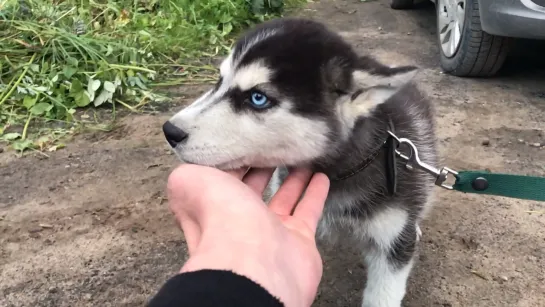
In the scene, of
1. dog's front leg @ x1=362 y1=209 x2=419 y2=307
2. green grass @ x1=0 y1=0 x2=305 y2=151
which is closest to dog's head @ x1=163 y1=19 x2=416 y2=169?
dog's front leg @ x1=362 y1=209 x2=419 y2=307

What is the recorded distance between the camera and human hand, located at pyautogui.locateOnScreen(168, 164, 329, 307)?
1555 millimetres

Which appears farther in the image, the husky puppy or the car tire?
the car tire

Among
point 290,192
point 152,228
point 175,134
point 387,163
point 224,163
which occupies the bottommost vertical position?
point 152,228

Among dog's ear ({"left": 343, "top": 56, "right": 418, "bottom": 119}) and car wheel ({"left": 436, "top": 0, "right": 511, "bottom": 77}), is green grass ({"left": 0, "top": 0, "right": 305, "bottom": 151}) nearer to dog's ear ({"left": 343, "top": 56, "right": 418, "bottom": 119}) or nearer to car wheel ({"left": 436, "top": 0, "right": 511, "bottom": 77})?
car wheel ({"left": 436, "top": 0, "right": 511, "bottom": 77})

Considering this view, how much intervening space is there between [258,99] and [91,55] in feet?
11.1

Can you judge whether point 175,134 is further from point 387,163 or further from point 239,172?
point 387,163

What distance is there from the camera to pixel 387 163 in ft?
8.75

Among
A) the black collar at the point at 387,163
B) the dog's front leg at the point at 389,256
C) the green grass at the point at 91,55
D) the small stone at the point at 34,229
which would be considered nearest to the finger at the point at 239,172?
the black collar at the point at 387,163

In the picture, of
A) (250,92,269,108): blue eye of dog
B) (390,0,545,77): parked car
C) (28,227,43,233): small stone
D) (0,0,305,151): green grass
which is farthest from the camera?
(0,0,305,151): green grass

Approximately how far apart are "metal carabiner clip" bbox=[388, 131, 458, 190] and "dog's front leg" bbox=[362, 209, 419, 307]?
10.0 inches

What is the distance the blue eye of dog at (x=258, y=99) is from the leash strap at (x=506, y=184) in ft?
3.06

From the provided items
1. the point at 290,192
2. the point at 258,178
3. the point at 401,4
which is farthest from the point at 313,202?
the point at 401,4

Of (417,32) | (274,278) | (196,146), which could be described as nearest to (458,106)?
(417,32)

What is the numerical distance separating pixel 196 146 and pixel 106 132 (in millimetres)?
2614
